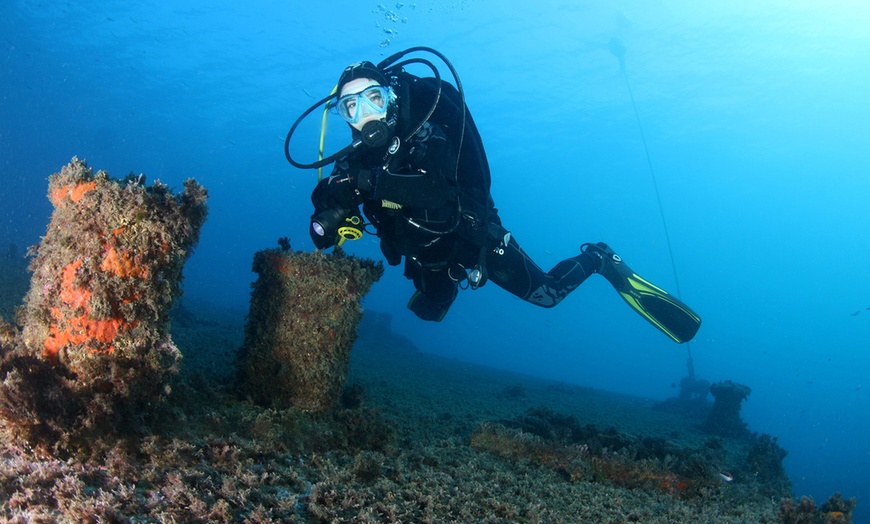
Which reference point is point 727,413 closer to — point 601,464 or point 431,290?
point 431,290

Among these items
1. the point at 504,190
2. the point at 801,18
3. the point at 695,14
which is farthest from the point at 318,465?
the point at 504,190

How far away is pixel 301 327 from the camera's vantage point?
12.5 feet

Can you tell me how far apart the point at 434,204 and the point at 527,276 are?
A: 104 inches

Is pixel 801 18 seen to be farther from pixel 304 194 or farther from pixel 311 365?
pixel 304 194

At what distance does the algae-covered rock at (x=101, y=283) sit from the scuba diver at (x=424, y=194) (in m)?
2.20

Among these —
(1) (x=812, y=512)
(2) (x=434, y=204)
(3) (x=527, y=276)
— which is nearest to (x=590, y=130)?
(3) (x=527, y=276)

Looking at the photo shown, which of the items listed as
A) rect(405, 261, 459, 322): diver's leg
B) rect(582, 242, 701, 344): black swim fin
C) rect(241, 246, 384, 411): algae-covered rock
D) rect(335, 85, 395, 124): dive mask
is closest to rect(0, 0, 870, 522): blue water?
rect(405, 261, 459, 322): diver's leg

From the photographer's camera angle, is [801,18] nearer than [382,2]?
Yes

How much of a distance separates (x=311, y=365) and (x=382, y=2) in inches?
1388

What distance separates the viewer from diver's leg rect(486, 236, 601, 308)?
23.1ft

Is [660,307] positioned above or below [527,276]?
above

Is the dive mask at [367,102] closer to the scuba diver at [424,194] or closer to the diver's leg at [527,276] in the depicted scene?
the scuba diver at [424,194]

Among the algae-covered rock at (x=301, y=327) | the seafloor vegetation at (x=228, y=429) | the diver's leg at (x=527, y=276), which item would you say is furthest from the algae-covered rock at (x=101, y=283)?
the diver's leg at (x=527, y=276)

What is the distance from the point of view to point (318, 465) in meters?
2.84
